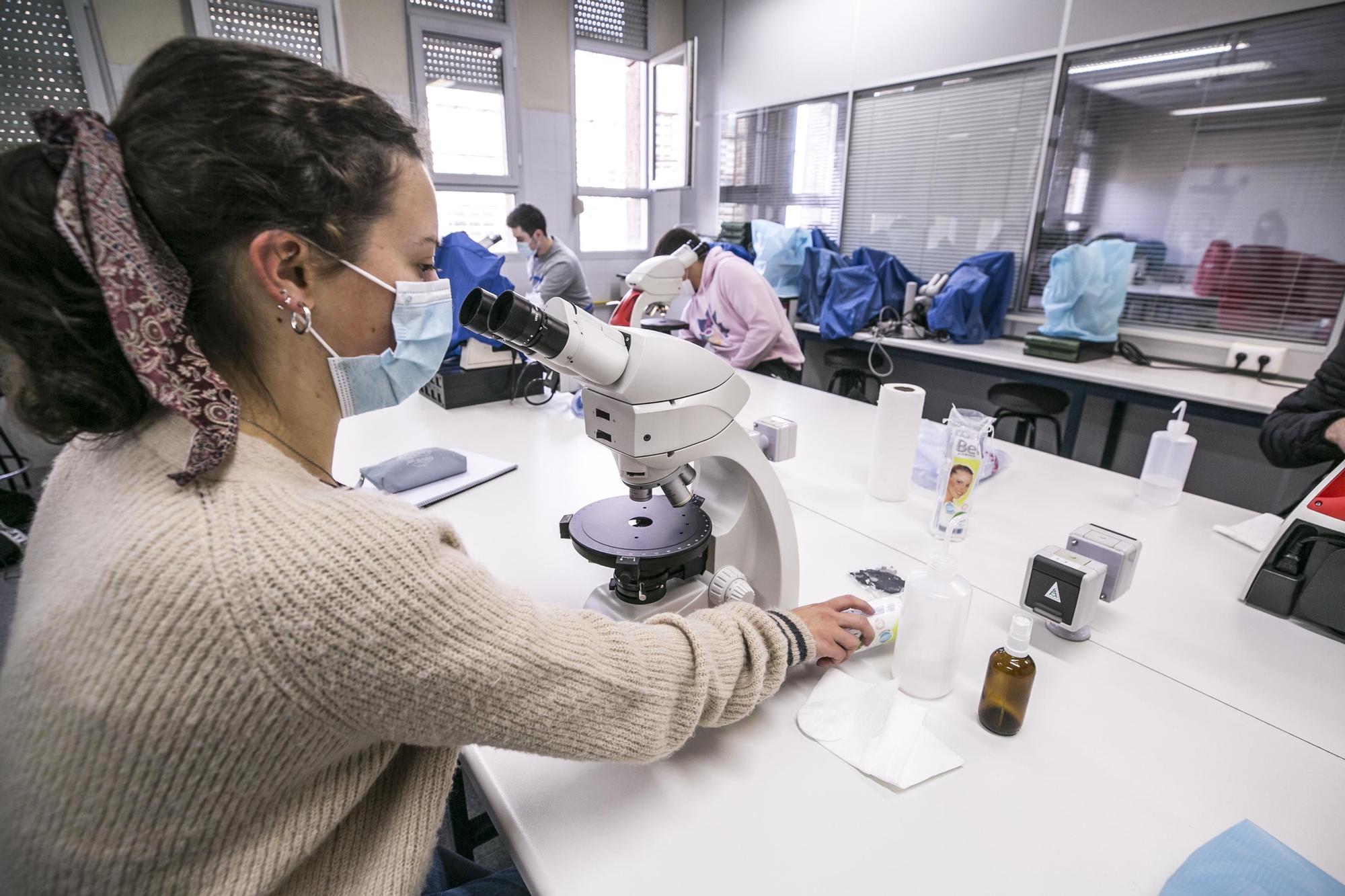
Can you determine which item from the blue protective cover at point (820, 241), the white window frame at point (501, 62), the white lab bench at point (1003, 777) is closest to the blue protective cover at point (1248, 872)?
the white lab bench at point (1003, 777)

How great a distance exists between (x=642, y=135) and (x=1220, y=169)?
14.0ft

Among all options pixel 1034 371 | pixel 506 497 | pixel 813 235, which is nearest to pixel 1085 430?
pixel 1034 371

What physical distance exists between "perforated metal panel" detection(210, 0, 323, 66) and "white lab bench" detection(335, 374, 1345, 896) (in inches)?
176

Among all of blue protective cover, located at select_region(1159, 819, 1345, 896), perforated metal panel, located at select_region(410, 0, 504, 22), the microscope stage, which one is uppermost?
perforated metal panel, located at select_region(410, 0, 504, 22)

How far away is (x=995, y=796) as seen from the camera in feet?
2.46

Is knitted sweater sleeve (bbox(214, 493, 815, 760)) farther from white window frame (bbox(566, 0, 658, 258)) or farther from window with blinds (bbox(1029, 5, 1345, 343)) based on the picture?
white window frame (bbox(566, 0, 658, 258))

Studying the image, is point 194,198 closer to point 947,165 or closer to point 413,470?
point 413,470

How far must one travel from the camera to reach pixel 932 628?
89 centimetres

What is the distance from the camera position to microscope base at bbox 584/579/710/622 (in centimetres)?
94

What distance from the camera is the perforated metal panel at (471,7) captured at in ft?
15.0

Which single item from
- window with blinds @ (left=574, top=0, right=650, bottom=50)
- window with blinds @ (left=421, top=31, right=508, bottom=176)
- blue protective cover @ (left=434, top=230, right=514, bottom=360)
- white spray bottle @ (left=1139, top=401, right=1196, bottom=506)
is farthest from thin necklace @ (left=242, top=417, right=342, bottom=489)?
window with blinds @ (left=574, top=0, right=650, bottom=50)

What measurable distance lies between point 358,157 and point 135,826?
0.66m

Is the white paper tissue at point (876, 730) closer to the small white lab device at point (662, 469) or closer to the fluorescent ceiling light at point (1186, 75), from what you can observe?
the small white lab device at point (662, 469)

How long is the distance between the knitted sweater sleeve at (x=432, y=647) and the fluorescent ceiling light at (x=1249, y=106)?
3814 millimetres
